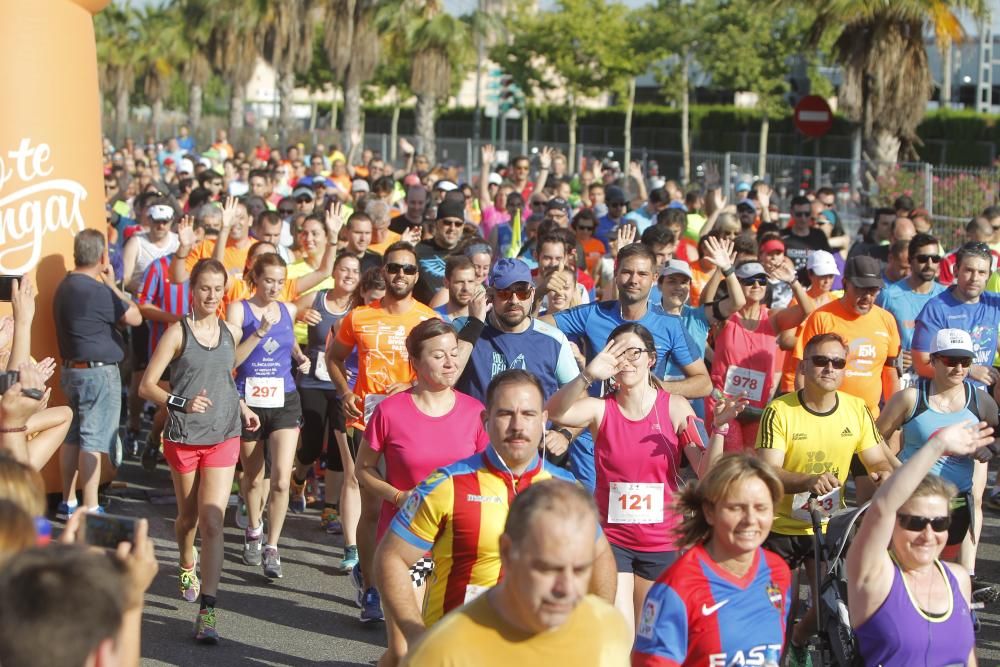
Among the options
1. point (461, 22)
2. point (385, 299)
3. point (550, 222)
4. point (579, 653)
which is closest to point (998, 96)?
point (461, 22)

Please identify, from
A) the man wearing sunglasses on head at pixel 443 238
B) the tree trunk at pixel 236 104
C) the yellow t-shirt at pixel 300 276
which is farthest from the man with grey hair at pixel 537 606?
the tree trunk at pixel 236 104

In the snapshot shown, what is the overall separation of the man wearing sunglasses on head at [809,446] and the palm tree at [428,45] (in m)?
Answer: 32.9

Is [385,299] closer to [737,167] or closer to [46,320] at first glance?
[46,320]

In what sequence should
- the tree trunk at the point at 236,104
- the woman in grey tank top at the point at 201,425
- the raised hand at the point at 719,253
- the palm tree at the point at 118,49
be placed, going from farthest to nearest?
the palm tree at the point at 118,49 < the tree trunk at the point at 236,104 < the raised hand at the point at 719,253 < the woman in grey tank top at the point at 201,425

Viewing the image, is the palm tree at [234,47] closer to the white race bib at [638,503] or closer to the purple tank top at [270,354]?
the purple tank top at [270,354]

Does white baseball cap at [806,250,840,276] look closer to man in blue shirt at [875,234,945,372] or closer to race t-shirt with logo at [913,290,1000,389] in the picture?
man in blue shirt at [875,234,945,372]

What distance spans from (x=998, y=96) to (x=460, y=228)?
45.3m

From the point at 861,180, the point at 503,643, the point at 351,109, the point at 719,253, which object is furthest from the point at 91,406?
the point at 351,109

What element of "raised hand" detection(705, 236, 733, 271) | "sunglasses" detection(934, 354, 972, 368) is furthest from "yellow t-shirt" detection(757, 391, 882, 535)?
"raised hand" detection(705, 236, 733, 271)

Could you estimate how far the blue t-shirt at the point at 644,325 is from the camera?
24.5 feet

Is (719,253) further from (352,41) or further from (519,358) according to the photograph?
(352,41)

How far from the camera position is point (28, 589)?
9.51 feet

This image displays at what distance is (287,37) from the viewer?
43500mm

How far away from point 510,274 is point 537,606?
373 cm
